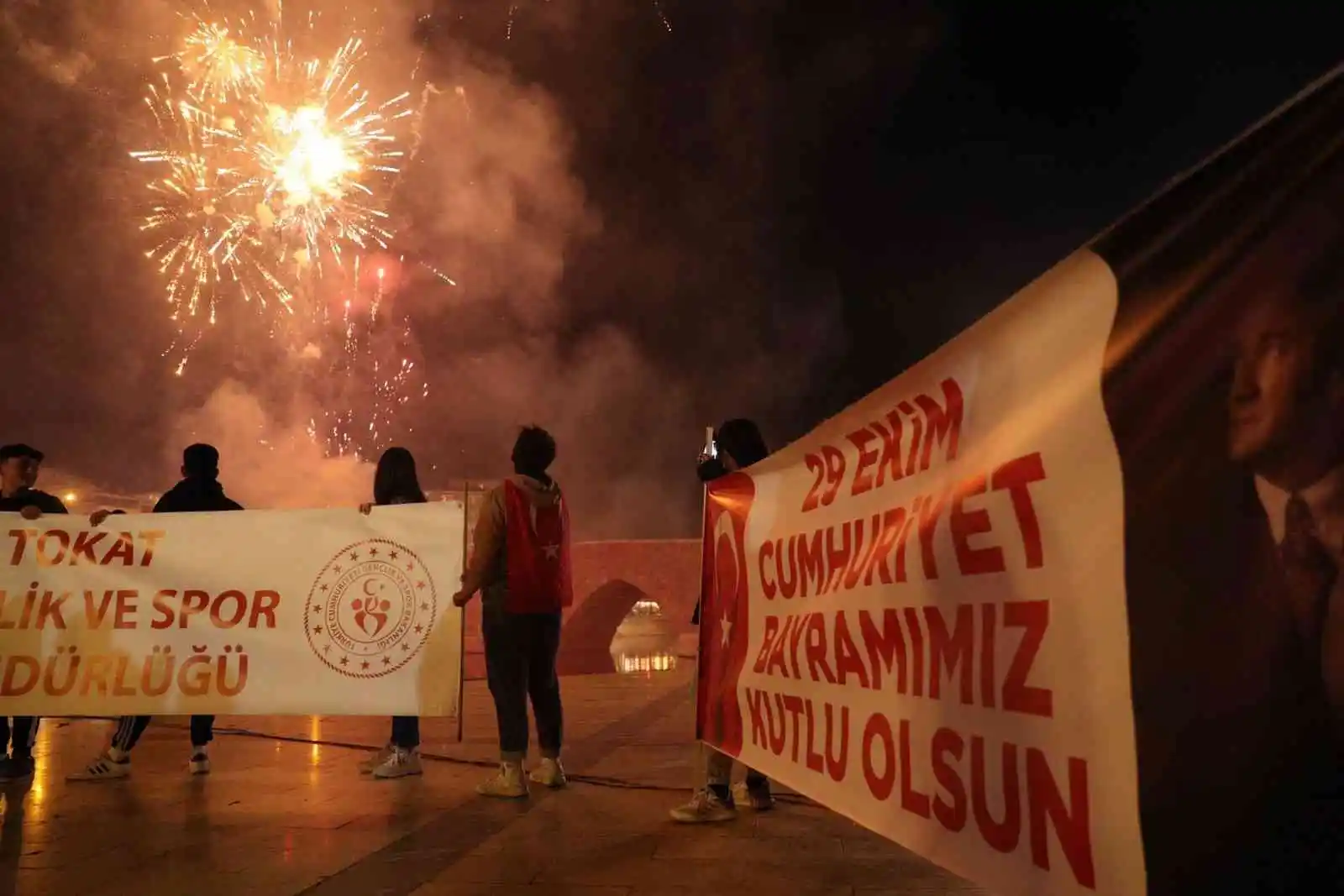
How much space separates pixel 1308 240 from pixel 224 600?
4708mm

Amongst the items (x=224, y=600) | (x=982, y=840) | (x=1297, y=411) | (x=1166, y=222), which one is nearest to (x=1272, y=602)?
(x=1297, y=411)

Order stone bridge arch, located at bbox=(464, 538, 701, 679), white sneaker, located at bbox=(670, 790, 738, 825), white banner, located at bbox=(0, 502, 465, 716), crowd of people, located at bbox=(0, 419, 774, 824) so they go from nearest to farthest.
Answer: white sneaker, located at bbox=(670, 790, 738, 825), crowd of people, located at bbox=(0, 419, 774, 824), white banner, located at bbox=(0, 502, 465, 716), stone bridge arch, located at bbox=(464, 538, 701, 679)

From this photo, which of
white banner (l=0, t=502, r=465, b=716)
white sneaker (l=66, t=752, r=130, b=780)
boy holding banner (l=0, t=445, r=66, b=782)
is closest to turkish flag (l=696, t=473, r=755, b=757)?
white banner (l=0, t=502, r=465, b=716)

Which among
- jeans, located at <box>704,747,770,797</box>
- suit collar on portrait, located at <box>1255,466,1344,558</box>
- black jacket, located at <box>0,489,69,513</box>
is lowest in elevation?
jeans, located at <box>704,747,770,797</box>

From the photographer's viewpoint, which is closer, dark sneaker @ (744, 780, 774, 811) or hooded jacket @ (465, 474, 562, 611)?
dark sneaker @ (744, 780, 774, 811)

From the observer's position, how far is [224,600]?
4.77 meters

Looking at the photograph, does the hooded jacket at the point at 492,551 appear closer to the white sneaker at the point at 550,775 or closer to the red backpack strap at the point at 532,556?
the red backpack strap at the point at 532,556

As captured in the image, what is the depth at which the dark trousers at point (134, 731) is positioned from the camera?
5.18m

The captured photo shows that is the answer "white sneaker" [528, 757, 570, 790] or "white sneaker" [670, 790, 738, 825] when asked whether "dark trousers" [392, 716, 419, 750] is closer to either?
"white sneaker" [528, 757, 570, 790]

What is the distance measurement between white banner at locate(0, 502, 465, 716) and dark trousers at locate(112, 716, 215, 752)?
0.55 metres

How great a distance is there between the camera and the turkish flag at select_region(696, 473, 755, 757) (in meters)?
3.39

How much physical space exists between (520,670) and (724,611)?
139cm

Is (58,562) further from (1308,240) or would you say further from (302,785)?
(1308,240)

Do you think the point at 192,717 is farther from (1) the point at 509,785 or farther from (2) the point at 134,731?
(1) the point at 509,785
